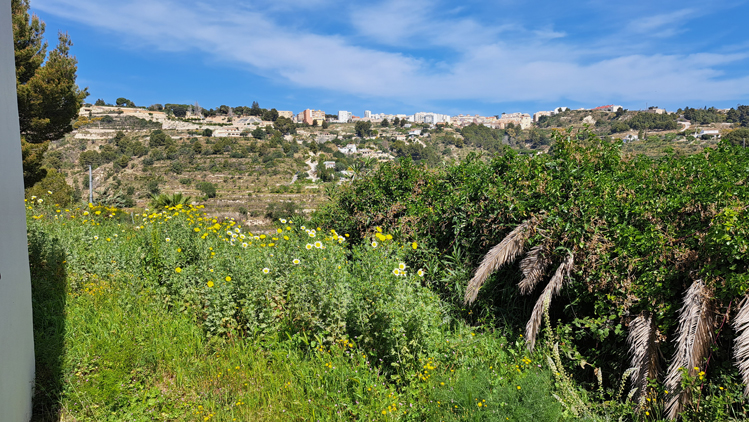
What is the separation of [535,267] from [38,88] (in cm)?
1742

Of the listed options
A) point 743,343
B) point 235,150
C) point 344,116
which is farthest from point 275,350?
point 344,116

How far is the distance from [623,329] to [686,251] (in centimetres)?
63

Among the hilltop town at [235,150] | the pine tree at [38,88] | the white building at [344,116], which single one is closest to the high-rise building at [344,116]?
the white building at [344,116]

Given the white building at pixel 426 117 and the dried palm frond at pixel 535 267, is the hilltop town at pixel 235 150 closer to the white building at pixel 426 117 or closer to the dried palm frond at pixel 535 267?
the dried palm frond at pixel 535 267

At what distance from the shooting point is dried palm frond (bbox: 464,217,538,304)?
329 centimetres

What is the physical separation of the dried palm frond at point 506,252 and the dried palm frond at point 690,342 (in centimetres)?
119

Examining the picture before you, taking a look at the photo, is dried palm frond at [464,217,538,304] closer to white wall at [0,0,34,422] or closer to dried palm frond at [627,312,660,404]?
dried palm frond at [627,312,660,404]

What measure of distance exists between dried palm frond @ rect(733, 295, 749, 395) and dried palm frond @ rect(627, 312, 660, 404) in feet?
1.21

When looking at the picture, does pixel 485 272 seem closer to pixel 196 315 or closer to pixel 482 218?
pixel 482 218

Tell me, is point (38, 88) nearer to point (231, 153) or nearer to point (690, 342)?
point (690, 342)

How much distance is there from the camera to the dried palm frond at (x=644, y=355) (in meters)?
2.37

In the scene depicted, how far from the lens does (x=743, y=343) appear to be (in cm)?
205

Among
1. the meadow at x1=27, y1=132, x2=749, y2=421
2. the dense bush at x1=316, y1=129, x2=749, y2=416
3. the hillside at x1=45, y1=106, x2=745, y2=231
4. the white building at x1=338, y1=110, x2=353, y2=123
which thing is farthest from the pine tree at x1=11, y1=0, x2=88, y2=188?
the white building at x1=338, y1=110, x2=353, y2=123

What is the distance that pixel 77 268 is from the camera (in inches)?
169
